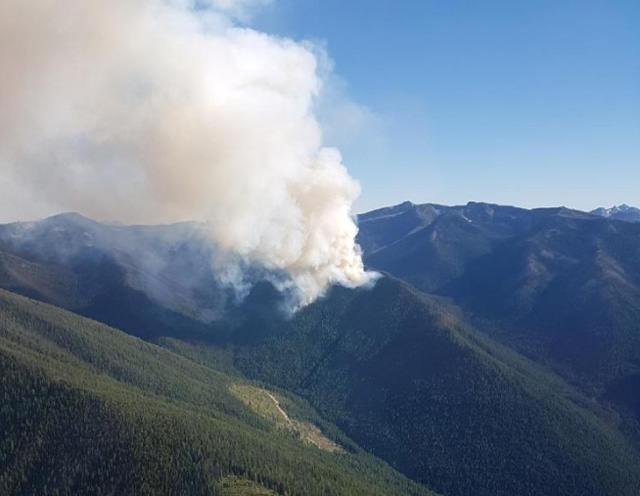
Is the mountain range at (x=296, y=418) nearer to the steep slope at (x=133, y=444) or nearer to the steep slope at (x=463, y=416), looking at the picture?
the steep slope at (x=133, y=444)

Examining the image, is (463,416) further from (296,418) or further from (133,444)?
(133,444)

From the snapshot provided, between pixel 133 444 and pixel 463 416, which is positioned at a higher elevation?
pixel 463 416

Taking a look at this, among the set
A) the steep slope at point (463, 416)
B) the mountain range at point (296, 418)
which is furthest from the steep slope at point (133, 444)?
the steep slope at point (463, 416)

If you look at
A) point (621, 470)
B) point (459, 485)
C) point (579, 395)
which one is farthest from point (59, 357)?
point (579, 395)

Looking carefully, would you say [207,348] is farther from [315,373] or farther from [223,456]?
[223,456]

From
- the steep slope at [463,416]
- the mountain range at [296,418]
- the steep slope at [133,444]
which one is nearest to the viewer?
→ the steep slope at [133,444]

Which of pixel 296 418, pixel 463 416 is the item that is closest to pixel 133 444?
pixel 296 418

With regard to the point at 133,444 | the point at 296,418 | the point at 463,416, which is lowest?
the point at 133,444
